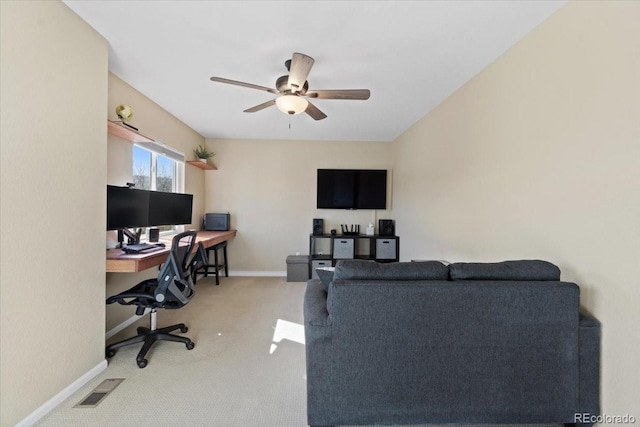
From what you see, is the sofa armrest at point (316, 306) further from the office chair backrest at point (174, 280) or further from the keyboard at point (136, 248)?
the keyboard at point (136, 248)

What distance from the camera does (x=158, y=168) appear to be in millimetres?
3225

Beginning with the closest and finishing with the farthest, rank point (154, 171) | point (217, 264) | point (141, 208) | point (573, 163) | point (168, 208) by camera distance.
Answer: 1. point (573, 163)
2. point (141, 208)
3. point (168, 208)
4. point (154, 171)
5. point (217, 264)

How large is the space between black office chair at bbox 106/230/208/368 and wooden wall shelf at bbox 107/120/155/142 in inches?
42.0

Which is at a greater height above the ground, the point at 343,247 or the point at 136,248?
the point at 136,248

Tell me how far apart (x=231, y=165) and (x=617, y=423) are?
4842 mm

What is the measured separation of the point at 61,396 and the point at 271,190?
3437 mm

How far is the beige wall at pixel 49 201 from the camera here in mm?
1316

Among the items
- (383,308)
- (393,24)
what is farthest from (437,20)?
(383,308)

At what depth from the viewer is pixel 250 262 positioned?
457cm

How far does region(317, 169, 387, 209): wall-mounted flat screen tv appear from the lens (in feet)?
14.8

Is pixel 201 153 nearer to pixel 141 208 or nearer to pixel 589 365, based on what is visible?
pixel 141 208

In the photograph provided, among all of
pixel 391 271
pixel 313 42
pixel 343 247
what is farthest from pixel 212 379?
pixel 343 247

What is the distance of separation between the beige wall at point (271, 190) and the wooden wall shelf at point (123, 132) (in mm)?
2000

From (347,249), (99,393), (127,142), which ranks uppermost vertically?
(127,142)
